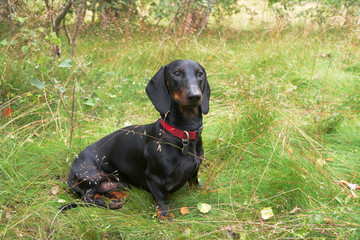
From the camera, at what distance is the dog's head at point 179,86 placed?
2.14 m

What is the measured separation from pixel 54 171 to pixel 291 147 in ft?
6.33

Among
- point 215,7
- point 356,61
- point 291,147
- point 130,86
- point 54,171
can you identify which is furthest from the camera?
point 215,7

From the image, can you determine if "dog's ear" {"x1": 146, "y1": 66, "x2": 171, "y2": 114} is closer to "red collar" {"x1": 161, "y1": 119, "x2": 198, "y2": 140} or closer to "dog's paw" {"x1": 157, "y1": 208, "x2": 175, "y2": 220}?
"red collar" {"x1": 161, "y1": 119, "x2": 198, "y2": 140}

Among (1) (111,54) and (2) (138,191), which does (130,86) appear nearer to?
(1) (111,54)

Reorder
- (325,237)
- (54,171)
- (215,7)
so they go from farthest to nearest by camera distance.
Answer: (215,7)
(54,171)
(325,237)

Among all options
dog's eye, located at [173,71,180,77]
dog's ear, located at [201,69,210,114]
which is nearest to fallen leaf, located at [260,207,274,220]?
dog's ear, located at [201,69,210,114]

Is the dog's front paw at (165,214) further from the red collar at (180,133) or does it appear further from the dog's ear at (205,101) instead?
the dog's ear at (205,101)

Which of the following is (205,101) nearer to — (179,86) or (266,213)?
(179,86)

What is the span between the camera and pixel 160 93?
2.32 m

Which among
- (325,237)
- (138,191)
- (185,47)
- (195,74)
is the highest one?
(195,74)

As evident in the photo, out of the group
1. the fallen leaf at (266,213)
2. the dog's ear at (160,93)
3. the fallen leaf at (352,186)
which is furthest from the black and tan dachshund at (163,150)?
the fallen leaf at (352,186)

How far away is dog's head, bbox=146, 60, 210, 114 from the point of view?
7.02 ft

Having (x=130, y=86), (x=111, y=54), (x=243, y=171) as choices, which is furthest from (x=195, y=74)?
(x=111, y=54)

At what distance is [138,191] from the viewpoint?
8.35 feet
